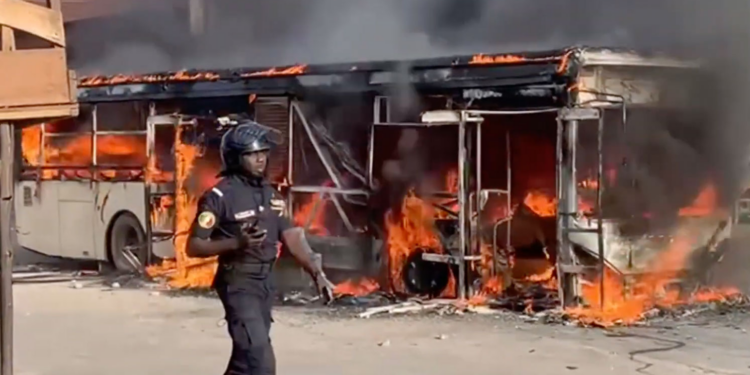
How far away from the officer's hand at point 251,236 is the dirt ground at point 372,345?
2.93 metres

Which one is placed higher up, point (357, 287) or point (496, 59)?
point (496, 59)

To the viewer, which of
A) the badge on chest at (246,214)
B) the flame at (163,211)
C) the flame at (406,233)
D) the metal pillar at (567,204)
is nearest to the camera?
the badge on chest at (246,214)

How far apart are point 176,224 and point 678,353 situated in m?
7.16

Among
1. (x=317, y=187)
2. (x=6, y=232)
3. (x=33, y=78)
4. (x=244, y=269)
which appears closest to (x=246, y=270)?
(x=244, y=269)

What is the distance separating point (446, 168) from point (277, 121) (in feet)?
7.35

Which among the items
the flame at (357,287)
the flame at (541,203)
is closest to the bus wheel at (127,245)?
the flame at (357,287)

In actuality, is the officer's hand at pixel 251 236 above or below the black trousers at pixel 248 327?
above

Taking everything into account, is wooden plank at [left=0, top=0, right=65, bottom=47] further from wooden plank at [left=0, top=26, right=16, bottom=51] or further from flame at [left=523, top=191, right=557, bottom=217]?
flame at [left=523, top=191, right=557, bottom=217]

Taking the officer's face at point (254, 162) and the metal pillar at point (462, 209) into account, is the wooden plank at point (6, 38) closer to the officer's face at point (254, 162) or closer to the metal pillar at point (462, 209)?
the officer's face at point (254, 162)

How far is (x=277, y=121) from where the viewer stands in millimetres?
14641

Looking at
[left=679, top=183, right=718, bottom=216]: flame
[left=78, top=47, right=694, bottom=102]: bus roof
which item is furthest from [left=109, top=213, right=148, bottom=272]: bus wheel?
[left=679, top=183, right=718, bottom=216]: flame

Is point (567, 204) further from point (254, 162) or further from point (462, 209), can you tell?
point (254, 162)

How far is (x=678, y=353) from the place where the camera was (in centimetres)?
1030

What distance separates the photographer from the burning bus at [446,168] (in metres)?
12.2
